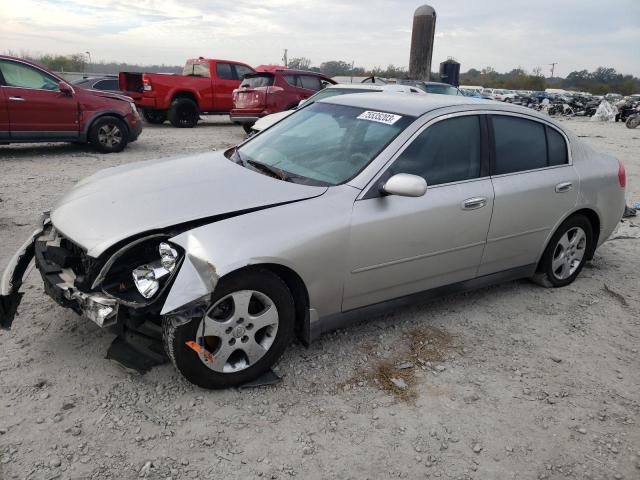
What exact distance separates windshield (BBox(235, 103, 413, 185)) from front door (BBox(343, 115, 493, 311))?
22 centimetres

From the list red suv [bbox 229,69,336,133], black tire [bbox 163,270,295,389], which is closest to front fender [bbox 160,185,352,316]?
black tire [bbox 163,270,295,389]

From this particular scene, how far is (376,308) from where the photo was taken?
3502 mm

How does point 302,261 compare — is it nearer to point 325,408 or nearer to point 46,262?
point 325,408

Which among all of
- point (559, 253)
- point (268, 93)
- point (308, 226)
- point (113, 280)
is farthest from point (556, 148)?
point (268, 93)

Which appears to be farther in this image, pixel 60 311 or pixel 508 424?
pixel 60 311

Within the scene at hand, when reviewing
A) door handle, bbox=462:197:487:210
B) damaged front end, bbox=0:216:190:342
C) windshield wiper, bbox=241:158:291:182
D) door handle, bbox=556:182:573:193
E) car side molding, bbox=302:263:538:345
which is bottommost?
car side molding, bbox=302:263:538:345

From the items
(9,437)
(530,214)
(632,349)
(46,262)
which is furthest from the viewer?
(530,214)

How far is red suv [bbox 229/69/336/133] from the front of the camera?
12.4m

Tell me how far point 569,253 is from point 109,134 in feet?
27.0

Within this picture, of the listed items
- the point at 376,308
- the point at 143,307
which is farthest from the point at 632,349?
the point at 143,307

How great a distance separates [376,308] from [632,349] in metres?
1.89

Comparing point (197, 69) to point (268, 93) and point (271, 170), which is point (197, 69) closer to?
point (268, 93)

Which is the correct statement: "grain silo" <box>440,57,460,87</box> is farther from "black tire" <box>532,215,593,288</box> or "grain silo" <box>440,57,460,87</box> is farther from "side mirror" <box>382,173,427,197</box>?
"side mirror" <box>382,173,427,197</box>

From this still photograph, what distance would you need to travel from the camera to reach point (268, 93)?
1241 centimetres
